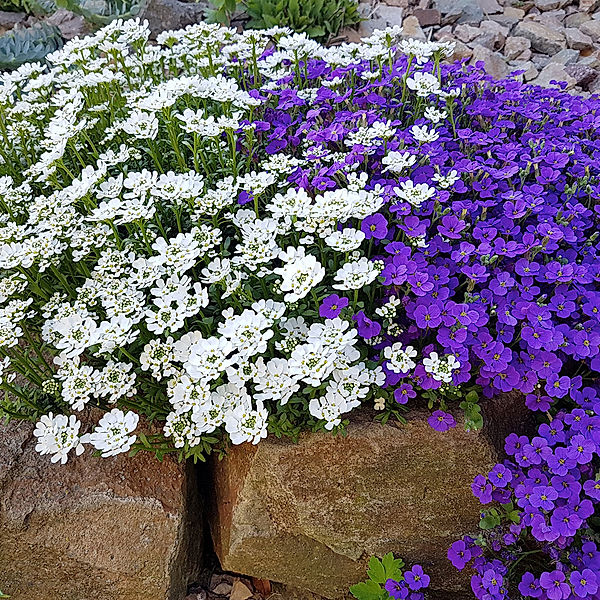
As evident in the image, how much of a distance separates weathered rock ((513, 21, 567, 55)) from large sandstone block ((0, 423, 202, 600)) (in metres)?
4.22

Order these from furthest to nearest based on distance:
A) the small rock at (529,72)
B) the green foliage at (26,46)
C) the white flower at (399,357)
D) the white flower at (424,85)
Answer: the green foliage at (26,46)
the small rock at (529,72)
the white flower at (424,85)
the white flower at (399,357)

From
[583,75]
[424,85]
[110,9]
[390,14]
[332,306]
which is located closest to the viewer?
[332,306]

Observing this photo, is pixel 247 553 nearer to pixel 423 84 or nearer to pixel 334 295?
pixel 334 295

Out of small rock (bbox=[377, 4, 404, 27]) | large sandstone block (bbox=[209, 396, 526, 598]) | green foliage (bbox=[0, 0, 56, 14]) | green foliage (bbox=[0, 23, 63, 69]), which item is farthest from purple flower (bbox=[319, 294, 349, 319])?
green foliage (bbox=[0, 0, 56, 14])

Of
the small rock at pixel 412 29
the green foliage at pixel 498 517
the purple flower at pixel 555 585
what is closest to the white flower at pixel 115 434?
the green foliage at pixel 498 517

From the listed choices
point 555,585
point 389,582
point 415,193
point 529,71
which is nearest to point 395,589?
point 389,582

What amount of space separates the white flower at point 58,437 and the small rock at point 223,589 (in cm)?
89

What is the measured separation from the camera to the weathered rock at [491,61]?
440cm

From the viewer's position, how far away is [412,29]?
5.05 metres

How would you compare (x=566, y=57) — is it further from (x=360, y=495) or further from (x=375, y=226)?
(x=360, y=495)

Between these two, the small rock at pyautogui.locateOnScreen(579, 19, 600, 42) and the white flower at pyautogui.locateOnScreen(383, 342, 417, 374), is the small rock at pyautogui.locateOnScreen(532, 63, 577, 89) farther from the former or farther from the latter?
the white flower at pyautogui.locateOnScreen(383, 342, 417, 374)

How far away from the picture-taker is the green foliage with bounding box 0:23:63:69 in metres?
4.61

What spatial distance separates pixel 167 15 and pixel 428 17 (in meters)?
2.17

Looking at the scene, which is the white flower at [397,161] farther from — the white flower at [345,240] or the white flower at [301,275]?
the white flower at [301,275]
